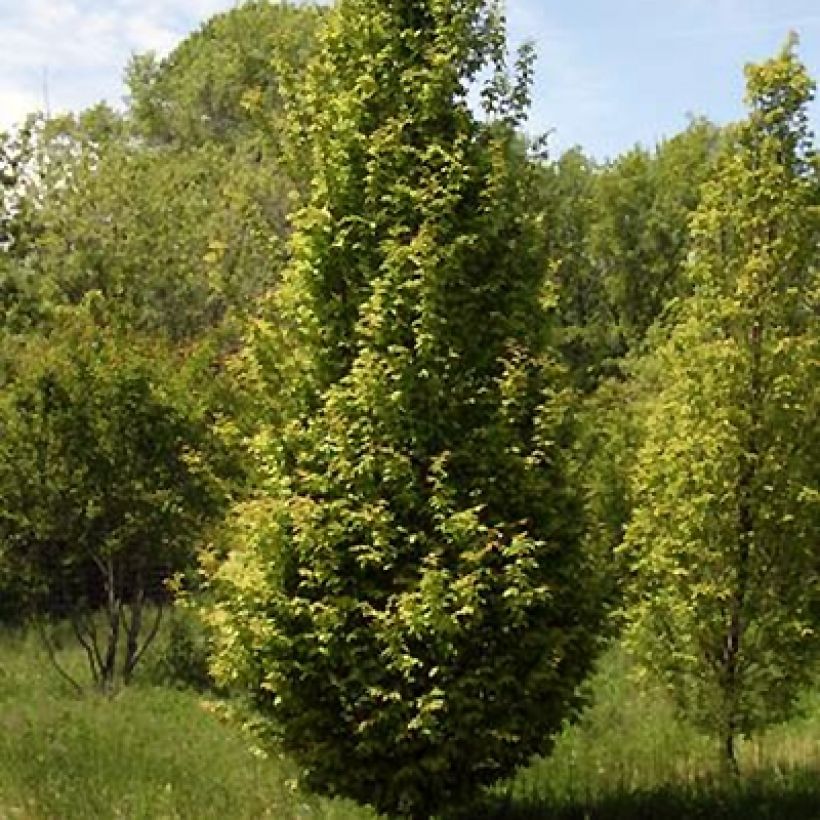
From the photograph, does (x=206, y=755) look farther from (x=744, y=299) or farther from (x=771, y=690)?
(x=744, y=299)

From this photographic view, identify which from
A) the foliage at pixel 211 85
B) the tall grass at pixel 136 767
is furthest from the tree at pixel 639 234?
the tall grass at pixel 136 767

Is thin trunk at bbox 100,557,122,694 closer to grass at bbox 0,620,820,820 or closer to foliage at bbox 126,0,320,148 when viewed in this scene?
grass at bbox 0,620,820,820

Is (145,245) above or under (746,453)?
above

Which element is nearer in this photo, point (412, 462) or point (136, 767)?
point (412, 462)

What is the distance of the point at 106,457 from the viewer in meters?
23.1

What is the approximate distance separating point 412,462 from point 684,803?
4914 mm

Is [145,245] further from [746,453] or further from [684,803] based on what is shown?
[684,803]

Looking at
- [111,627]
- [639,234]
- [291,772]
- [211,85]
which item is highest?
[211,85]

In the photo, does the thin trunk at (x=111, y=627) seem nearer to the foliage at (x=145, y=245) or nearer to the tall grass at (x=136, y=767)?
the tall grass at (x=136, y=767)

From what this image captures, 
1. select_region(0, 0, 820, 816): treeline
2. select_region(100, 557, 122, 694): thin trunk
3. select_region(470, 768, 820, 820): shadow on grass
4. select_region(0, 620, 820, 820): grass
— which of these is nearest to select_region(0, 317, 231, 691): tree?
select_region(100, 557, 122, 694): thin trunk

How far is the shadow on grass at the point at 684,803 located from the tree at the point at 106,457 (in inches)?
443

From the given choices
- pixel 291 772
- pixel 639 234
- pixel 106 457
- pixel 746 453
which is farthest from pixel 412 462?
pixel 639 234

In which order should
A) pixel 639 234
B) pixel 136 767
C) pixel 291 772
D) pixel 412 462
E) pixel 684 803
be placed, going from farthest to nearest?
pixel 639 234, pixel 136 767, pixel 291 772, pixel 684 803, pixel 412 462

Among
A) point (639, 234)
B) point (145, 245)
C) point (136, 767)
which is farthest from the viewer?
point (639, 234)
